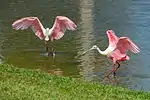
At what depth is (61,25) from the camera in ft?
43.0

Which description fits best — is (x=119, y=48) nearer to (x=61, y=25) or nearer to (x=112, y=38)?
(x=112, y=38)

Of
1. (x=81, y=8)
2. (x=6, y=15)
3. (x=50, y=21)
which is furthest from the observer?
(x=81, y=8)

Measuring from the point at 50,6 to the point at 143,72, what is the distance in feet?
44.2

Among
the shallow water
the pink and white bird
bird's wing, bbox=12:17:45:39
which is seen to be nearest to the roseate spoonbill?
the shallow water

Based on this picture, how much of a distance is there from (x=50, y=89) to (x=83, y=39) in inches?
270

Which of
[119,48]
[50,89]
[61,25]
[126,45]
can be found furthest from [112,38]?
[50,89]

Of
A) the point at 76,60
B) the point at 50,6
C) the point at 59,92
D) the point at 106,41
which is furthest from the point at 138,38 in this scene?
the point at 50,6

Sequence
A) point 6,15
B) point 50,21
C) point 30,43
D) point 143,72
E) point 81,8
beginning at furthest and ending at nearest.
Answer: point 81,8 → point 6,15 → point 50,21 → point 30,43 → point 143,72

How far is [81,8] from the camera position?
76.0ft

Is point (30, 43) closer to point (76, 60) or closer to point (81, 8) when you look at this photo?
point (76, 60)

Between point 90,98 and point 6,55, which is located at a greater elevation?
point 90,98

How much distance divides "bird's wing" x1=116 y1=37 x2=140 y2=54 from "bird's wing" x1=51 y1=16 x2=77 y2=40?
2.34m

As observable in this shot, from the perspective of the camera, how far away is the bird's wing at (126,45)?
10.3m

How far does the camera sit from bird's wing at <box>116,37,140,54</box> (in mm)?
10344
